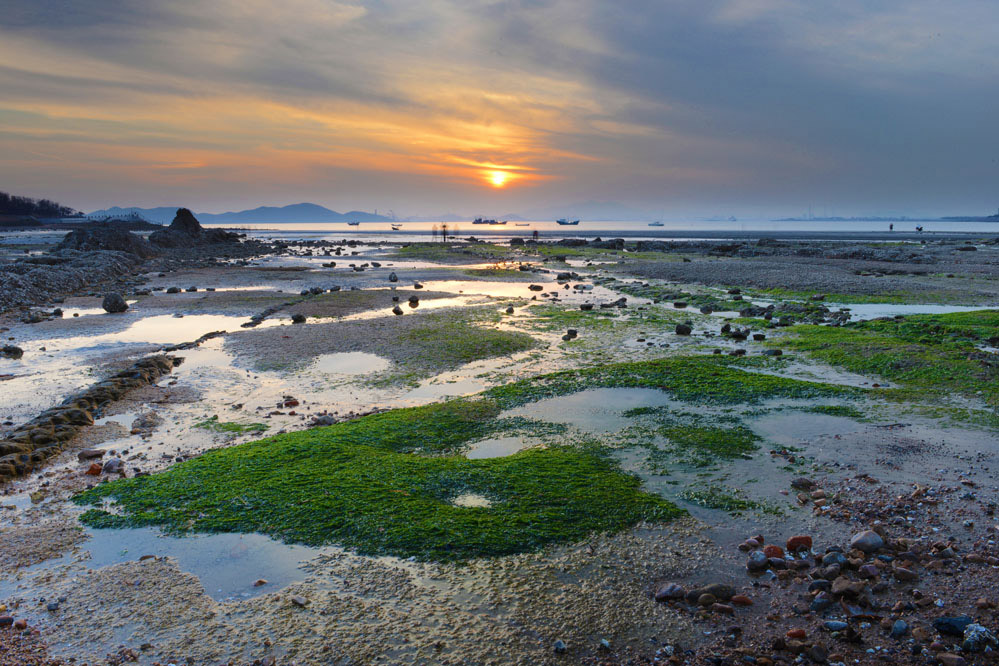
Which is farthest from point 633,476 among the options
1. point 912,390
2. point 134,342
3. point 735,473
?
point 134,342

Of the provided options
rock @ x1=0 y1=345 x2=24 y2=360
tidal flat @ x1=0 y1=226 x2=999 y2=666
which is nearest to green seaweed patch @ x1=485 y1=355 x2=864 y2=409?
tidal flat @ x1=0 y1=226 x2=999 y2=666

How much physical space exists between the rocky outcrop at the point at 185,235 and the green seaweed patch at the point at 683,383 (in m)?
73.0

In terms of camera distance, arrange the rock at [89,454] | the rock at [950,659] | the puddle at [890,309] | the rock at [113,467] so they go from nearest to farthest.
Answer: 1. the rock at [950,659]
2. the rock at [113,467]
3. the rock at [89,454]
4. the puddle at [890,309]

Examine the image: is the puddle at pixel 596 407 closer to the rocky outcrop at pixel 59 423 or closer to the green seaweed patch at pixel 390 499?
the green seaweed patch at pixel 390 499

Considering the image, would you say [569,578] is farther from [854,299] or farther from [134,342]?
[854,299]

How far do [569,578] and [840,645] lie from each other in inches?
106

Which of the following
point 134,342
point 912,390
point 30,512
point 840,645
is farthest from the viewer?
point 134,342

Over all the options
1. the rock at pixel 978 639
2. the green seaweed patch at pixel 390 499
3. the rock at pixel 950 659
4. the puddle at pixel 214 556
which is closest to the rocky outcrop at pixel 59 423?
the green seaweed patch at pixel 390 499

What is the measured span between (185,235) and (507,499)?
8650 centimetres

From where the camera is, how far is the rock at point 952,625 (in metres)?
5.41

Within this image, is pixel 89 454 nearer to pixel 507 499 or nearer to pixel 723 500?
pixel 507 499

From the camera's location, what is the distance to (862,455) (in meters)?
9.59

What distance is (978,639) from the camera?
206 inches

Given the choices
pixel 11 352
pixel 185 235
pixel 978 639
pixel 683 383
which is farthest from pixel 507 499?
pixel 185 235
